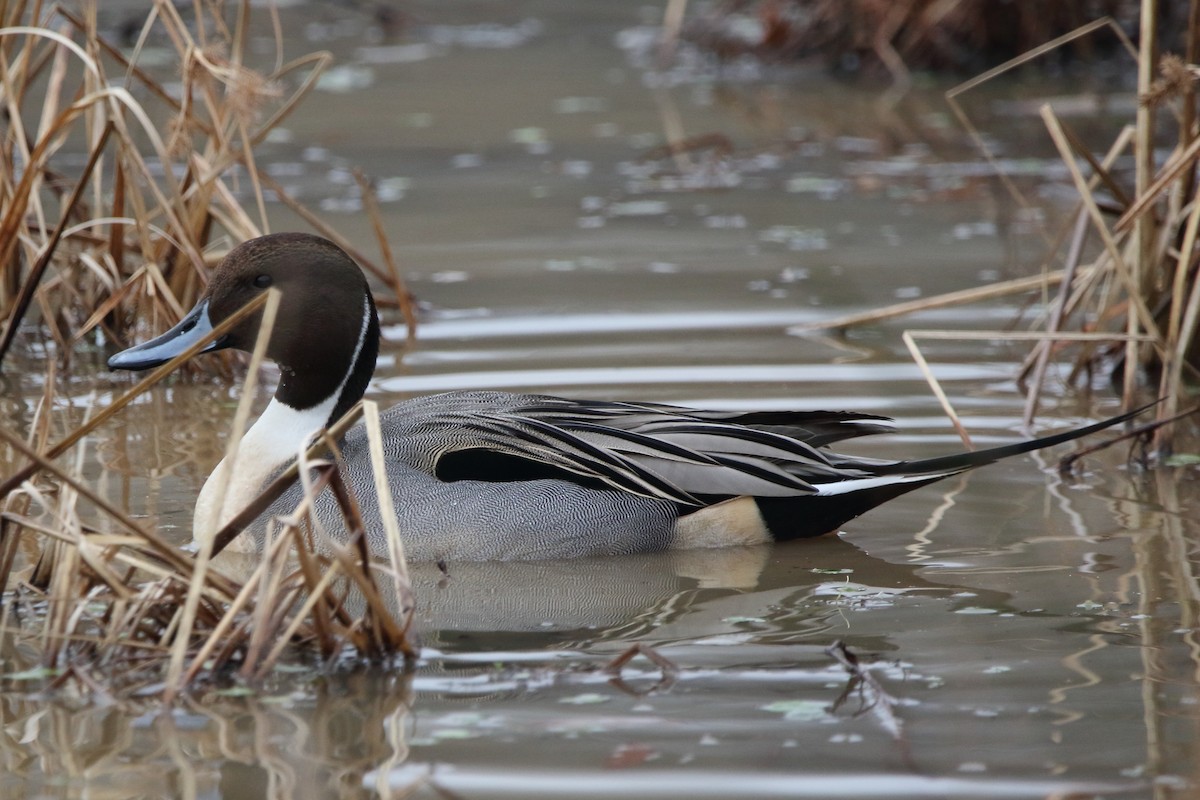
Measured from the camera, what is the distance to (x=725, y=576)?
4.68 meters

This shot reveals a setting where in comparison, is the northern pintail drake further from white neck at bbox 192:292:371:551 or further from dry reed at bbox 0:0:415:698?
dry reed at bbox 0:0:415:698

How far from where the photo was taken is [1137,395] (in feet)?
20.5

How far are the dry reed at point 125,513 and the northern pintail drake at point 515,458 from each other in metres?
0.25

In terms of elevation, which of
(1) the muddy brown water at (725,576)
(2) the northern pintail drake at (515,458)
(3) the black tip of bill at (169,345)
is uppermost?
(3) the black tip of bill at (169,345)

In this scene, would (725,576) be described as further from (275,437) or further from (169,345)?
(169,345)

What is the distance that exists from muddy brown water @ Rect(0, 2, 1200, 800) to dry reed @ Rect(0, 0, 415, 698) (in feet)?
0.39

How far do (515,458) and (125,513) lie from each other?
112 cm

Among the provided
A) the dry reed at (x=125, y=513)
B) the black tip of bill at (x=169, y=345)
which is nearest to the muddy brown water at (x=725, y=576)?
the dry reed at (x=125, y=513)

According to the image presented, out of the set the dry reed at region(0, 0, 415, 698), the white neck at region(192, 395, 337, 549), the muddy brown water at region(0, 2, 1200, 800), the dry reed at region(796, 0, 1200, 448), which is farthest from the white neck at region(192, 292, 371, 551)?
the dry reed at region(796, 0, 1200, 448)

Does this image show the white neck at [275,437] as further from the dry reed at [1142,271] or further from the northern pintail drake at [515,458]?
the dry reed at [1142,271]

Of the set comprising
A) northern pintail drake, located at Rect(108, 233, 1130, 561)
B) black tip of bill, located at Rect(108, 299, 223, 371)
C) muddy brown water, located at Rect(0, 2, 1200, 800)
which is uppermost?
black tip of bill, located at Rect(108, 299, 223, 371)

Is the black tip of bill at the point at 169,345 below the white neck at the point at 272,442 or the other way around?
the other way around

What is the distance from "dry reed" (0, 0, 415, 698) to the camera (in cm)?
365

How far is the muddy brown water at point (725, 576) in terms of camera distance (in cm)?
334
